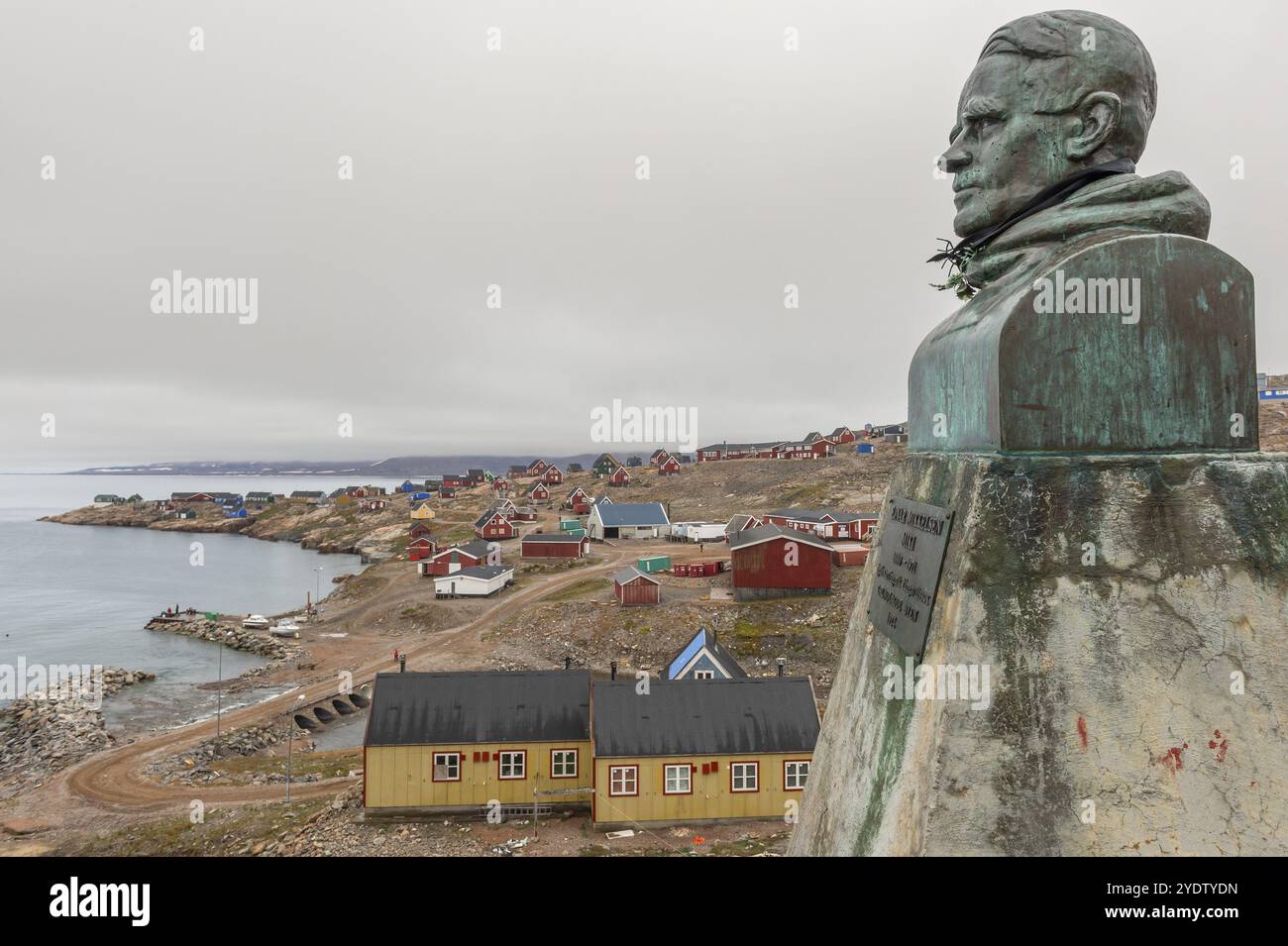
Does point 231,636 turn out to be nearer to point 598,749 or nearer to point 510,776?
point 510,776

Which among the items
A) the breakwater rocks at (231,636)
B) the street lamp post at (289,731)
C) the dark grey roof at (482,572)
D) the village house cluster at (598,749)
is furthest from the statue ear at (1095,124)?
the dark grey roof at (482,572)

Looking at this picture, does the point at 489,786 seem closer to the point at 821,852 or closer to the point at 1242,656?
the point at 821,852

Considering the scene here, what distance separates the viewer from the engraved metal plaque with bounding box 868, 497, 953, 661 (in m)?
3.44

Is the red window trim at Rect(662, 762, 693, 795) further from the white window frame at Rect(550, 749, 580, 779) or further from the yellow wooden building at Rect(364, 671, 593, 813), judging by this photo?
the white window frame at Rect(550, 749, 580, 779)

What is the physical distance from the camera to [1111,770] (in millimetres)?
2922

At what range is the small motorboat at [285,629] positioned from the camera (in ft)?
152

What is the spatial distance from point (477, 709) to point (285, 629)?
107 ft

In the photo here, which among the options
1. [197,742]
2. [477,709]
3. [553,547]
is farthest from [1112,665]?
[553,547]

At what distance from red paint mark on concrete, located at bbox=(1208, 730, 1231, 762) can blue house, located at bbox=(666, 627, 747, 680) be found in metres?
22.2

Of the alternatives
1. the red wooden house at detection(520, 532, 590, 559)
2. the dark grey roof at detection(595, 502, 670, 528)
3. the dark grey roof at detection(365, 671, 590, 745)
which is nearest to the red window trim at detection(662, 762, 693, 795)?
the dark grey roof at detection(365, 671, 590, 745)

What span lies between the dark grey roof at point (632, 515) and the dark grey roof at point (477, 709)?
4334cm

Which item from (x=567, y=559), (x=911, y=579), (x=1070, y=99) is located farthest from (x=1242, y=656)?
(x=567, y=559)

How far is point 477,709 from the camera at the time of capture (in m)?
20.6

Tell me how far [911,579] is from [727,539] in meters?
55.8
